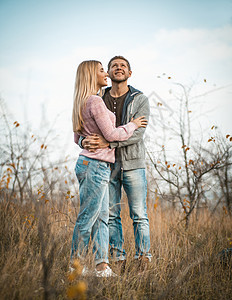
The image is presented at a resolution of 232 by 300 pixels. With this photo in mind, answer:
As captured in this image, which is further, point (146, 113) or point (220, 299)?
point (146, 113)

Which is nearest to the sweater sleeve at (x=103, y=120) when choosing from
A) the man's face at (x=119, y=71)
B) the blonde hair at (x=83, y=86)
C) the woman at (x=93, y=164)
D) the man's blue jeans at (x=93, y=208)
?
the woman at (x=93, y=164)

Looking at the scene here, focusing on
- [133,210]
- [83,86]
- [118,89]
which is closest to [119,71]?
[118,89]

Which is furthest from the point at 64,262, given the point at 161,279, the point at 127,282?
the point at 161,279

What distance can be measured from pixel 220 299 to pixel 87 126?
1664 mm

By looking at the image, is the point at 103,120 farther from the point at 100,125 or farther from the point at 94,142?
the point at 94,142

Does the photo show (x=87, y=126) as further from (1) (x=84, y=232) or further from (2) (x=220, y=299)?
(2) (x=220, y=299)

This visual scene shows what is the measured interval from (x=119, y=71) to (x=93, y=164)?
1.25 metres

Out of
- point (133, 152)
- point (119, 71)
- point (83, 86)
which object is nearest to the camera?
point (83, 86)

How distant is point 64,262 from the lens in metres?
2.30

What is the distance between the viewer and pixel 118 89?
301 centimetres

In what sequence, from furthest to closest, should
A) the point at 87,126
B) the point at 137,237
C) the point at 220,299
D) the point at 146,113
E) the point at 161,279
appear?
the point at 146,113 → the point at 137,237 → the point at 87,126 → the point at 161,279 → the point at 220,299

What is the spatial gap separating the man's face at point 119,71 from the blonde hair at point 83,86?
1.85ft

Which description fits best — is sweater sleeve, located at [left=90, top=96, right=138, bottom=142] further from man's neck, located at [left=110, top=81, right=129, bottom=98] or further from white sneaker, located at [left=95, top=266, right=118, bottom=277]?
white sneaker, located at [left=95, top=266, right=118, bottom=277]

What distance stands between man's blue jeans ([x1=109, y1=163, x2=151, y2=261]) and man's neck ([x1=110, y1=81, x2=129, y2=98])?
852 mm
